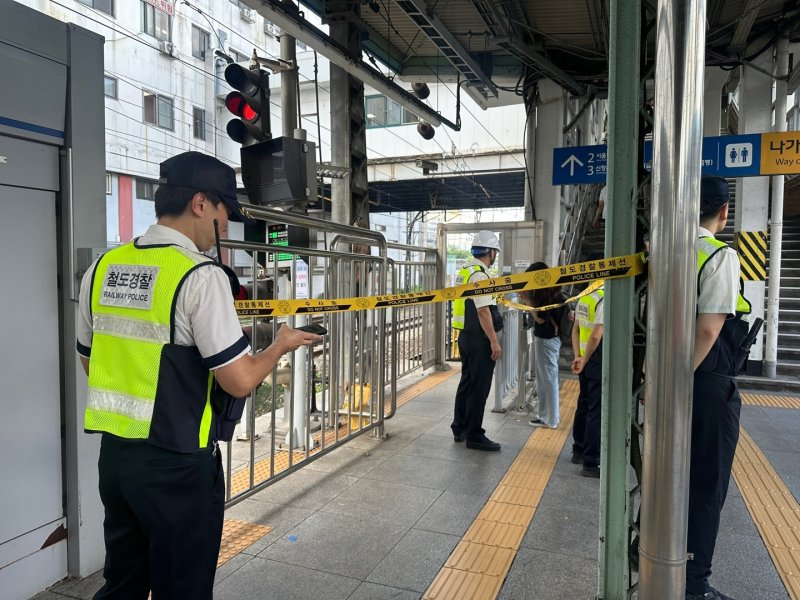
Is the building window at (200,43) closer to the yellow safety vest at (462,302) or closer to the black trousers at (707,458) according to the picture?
the yellow safety vest at (462,302)

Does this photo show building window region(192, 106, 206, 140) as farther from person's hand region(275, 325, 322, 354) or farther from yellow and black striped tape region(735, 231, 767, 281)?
person's hand region(275, 325, 322, 354)

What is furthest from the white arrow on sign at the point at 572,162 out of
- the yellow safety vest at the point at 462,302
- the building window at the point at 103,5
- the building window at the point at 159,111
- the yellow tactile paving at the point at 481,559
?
the building window at the point at 159,111

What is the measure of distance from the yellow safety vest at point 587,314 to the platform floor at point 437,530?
3.35 feet

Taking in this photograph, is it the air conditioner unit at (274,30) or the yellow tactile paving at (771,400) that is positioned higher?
the air conditioner unit at (274,30)

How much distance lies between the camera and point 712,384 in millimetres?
2428

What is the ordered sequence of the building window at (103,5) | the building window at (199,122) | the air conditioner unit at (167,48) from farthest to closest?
1. the building window at (199,122)
2. the air conditioner unit at (167,48)
3. the building window at (103,5)

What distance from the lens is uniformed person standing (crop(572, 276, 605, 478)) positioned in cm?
419

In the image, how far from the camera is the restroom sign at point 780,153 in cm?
609

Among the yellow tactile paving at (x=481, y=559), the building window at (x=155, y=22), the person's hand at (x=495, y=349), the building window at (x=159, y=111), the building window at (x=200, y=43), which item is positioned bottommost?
the yellow tactile paving at (x=481, y=559)

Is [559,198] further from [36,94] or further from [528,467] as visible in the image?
[36,94]

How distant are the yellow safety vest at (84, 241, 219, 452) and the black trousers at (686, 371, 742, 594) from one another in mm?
2032

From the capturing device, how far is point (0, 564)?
2.44 metres

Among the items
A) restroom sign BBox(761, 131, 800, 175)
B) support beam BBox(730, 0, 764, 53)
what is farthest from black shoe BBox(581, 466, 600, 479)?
support beam BBox(730, 0, 764, 53)

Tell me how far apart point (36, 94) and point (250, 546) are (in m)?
2.49
